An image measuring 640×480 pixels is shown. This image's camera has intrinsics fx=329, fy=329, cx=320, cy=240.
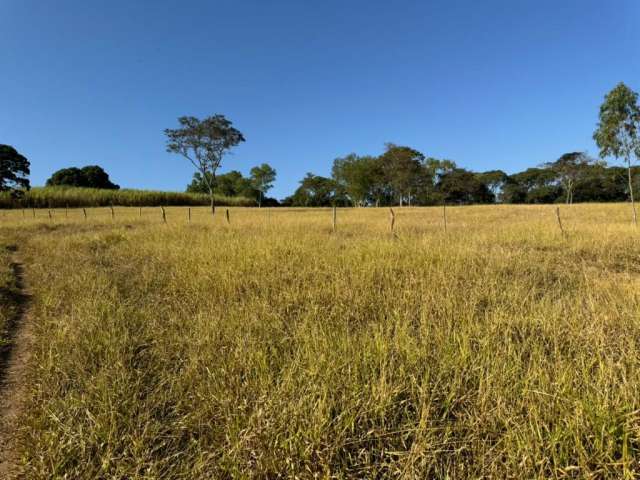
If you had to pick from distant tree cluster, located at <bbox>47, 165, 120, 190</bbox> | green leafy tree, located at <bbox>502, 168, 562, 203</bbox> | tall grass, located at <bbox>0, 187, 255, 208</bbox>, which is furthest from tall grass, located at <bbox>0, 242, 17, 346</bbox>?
green leafy tree, located at <bbox>502, 168, 562, 203</bbox>

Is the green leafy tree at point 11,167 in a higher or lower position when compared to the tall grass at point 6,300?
higher

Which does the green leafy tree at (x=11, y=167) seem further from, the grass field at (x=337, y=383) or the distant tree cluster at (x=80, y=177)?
the distant tree cluster at (x=80, y=177)

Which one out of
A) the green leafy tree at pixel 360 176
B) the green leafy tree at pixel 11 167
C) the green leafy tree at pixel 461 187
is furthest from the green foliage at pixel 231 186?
the green leafy tree at pixel 11 167

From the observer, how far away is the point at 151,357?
10.4 feet

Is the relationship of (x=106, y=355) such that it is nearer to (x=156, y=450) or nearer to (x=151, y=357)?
(x=151, y=357)

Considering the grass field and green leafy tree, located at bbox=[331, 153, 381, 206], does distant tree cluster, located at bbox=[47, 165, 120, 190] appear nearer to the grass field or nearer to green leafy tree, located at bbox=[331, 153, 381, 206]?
green leafy tree, located at bbox=[331, 153, 381, 206]

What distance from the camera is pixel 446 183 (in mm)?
76125

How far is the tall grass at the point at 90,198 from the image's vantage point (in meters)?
39.6

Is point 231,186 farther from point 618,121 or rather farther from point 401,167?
point 618,121

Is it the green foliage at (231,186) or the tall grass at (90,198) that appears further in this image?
the green foliage at (231,186)

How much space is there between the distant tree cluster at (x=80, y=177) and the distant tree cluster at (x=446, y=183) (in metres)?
50.0

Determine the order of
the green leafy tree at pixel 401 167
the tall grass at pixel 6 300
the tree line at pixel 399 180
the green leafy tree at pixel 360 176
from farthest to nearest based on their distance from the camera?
the green leafy tree at pixel 360 176
the green leafy tree at pixel 401 167
the tree line at pixel 399 180
the tall grass at pixel 6 300

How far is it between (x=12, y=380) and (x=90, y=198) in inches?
2000

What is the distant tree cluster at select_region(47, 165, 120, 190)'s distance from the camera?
247ft
